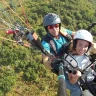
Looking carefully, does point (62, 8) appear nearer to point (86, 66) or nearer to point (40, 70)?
point (40, 70)

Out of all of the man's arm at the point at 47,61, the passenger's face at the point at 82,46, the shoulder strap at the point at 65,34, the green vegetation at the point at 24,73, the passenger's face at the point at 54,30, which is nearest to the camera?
the passenger's face at the point at 82,46

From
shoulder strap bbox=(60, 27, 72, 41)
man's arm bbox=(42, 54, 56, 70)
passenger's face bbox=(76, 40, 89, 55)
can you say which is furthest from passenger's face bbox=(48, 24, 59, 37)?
passenger's face bbox=(76, 40, 89, 55)

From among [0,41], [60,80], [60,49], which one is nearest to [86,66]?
[60,49]

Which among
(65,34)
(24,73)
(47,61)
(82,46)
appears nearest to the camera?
(82,46)

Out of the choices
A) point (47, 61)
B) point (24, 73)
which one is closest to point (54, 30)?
point (47, 61)

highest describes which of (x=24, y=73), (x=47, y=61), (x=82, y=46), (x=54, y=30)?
(x=54, y=30)

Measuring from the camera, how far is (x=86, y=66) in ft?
13.9

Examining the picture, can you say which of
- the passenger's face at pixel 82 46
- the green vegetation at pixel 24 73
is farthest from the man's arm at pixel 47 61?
the green vegetation at pixel 24 73

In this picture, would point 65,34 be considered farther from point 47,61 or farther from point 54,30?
point 47,61

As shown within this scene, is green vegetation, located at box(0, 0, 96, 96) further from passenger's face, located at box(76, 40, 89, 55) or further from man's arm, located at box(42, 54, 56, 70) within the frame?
passenger's face, located at box(76, 40, 89, 55)

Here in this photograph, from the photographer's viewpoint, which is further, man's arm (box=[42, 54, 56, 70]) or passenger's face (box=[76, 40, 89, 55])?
man's arm (box=[42, 54, 56, 70])

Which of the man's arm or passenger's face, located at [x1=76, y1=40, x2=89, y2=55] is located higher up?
passenger's face, located at [x1=76, y1=40, x2=89, y2=55]

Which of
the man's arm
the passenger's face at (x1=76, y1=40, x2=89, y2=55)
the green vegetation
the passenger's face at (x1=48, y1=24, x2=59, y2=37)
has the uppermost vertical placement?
the passenger's face at (x1=48, y1=24, x2=59, y2=37)

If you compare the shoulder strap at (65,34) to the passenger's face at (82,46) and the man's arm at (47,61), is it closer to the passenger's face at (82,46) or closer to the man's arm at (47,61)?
the man's arm at (47,61)
